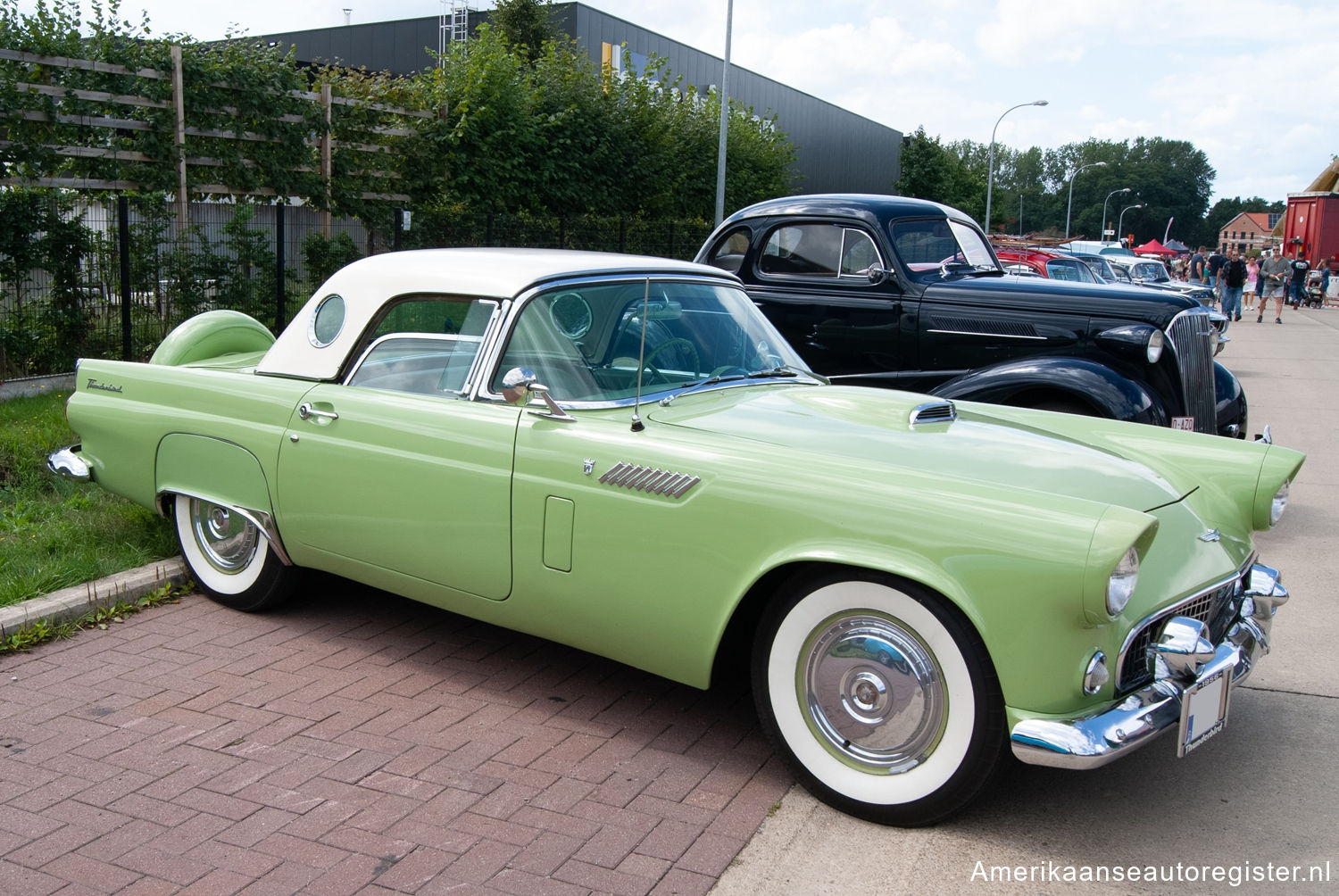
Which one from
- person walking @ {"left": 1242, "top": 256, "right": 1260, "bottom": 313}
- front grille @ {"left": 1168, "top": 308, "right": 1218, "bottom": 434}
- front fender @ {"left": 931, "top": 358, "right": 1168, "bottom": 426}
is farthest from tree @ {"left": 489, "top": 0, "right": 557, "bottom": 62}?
front fender @ {"left": 931, "top": 358, "right": 1168, "bottom": 426}

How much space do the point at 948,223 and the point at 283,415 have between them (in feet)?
16.3

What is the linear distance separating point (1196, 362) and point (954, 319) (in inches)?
57.1

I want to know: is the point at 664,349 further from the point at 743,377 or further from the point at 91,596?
the point at 91,596

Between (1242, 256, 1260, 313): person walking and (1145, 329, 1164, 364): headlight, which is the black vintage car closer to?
(1145, 329, 1164, 364): headlight

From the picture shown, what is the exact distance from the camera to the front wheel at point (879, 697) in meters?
2.81

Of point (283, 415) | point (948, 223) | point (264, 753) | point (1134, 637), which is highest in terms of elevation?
point (948, 223)

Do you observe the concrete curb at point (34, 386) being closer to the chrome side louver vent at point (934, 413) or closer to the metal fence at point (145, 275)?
the metal fence at point (145, 275)

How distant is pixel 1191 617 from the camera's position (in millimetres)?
3148

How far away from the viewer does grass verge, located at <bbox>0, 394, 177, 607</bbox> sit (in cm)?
471

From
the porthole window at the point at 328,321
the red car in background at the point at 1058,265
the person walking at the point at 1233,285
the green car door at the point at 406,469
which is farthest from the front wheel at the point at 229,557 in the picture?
the person walking at the point at 1233,285

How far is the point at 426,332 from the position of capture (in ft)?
13.4

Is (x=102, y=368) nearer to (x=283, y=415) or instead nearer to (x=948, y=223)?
(x=283, y=415)

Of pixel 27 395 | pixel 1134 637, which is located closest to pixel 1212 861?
pixel 1134 637

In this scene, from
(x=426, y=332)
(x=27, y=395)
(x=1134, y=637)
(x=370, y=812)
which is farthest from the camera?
(x=27, y=395)
